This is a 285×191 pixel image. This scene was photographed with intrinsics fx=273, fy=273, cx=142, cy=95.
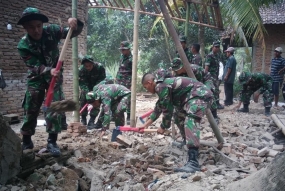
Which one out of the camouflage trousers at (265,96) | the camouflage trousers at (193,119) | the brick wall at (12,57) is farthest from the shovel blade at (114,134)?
the camouflage trousers at (265,96)

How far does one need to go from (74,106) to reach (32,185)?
99 centimetres

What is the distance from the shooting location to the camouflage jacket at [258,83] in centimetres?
756

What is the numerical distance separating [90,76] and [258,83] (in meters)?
4.70

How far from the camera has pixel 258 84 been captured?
7691 mm

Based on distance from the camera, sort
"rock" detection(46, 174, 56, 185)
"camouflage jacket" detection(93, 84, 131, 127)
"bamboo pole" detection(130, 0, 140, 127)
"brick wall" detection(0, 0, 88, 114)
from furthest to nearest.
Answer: "brick wall" detection(0, 0, 88, 114)
"camouflage jacket" detection(93, 84, 131, 127)
"bamboo pole" detection(130, 0, 140, 127)
"rock" detection(46, 174, 56, 185)

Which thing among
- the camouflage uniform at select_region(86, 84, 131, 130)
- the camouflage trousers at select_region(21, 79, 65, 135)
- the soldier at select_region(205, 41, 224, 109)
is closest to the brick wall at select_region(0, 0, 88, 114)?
the camouflage uniform at select_region(86, 84, 131, 130)

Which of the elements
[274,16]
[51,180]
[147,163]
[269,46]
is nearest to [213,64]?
[147,163]

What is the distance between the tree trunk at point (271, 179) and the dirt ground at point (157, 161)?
49cm

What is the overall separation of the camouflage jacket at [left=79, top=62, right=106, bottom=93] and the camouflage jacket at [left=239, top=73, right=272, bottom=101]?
4167mm

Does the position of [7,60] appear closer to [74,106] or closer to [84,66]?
[84,66]

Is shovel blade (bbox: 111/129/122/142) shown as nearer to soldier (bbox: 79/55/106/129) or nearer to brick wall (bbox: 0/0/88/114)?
soldier (bbox: 79/55/106/129)

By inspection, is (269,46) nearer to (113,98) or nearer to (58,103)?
(113,98)

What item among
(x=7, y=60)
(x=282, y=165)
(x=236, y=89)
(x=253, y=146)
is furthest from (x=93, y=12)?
(x=282, y=165)

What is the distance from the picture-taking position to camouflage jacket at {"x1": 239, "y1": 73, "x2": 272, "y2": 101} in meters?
7.56
